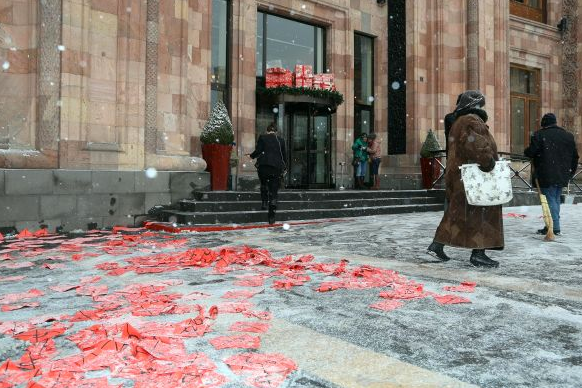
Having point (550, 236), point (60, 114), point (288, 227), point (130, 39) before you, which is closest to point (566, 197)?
point (550, 236)

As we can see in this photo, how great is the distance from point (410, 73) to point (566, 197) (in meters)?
6.55

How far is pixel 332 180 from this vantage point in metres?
15.6

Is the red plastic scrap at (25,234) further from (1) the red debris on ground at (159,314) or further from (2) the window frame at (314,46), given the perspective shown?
(2) the window frame at (314,46)

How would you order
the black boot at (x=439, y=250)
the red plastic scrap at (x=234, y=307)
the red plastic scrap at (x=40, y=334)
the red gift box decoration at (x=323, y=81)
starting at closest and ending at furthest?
the red plastic scrap at (x=40, y=334), the red plastic scrap at (x=234, y=307), the black boot at (x=439, y=250), the red gift box decoration at (x=323, y=81)

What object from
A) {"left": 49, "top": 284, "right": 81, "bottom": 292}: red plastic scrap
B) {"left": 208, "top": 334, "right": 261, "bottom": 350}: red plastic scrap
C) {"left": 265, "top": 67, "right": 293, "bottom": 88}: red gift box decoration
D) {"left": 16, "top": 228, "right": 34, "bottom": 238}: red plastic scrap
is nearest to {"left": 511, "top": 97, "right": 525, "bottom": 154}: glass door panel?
{"left": 265, "top": 67, "right": 293, "bottom": 88}: red gift box decoration

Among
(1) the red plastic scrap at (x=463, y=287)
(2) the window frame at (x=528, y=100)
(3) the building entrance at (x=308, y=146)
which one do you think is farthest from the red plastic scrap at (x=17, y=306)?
(2) the window frame at (x=528, y=100)

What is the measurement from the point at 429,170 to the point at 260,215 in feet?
23.9

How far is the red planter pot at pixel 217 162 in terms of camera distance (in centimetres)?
1069

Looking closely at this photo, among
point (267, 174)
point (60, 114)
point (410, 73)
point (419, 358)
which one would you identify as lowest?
point (419, 358)

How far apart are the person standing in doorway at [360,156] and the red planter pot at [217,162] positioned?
18.5 feet

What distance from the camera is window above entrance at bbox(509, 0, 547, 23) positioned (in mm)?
19656

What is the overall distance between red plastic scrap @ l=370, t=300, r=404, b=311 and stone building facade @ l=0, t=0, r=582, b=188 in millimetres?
7298

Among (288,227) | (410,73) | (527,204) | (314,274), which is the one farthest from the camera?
(410,73)

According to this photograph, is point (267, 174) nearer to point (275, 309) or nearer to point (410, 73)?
point (275, 309)
